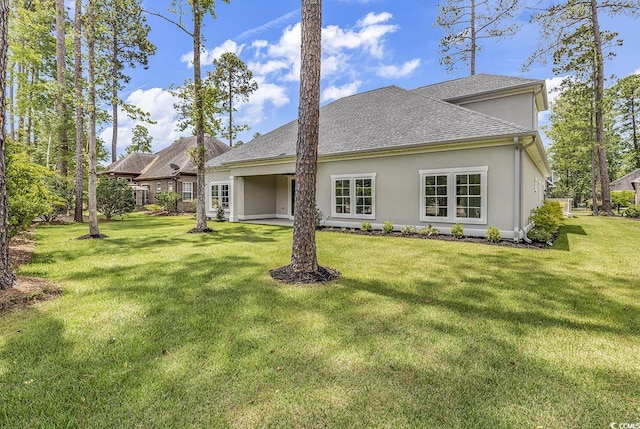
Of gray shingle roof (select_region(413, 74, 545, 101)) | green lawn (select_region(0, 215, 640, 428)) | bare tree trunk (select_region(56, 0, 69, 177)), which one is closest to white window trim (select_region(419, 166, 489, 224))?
green lawn (select_region(0, 215, 640, 428))

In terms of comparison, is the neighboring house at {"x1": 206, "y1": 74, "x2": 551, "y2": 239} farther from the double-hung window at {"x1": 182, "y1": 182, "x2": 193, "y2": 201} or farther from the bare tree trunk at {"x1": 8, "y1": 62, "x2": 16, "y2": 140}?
the bare tree trunk at {"x1": 8, "y1": 62, "x2": 16, "y2": 140}

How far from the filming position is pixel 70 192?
15.0 metres

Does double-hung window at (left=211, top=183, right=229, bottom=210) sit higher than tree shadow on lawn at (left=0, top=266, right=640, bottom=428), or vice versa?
double-hung window at (left=211, top=183, right=229, bottom=210)

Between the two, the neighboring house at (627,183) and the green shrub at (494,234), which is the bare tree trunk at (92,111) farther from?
the neighboring house at (627,183)

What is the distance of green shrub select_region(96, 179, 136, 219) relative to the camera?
50.3ft

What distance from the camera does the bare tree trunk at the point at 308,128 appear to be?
197 inches

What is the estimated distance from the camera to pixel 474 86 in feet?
45.7

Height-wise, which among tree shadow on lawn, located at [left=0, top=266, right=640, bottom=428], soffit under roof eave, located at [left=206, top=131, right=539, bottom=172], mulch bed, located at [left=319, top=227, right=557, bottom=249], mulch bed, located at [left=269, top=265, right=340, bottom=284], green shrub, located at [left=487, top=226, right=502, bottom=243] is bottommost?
tree shadow on lawn, located at [left=0, top=266, right=640, bottom=428]

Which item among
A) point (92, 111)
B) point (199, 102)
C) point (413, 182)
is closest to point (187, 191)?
point (199, 102)

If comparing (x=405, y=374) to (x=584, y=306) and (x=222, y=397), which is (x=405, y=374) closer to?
(x=222, y=397)

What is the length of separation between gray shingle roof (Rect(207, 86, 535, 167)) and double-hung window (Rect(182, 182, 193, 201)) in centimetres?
620

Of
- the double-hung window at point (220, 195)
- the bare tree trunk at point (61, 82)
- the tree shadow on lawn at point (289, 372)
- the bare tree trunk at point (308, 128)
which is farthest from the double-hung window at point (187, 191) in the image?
the tree shadow on lawn at point (289, 372)

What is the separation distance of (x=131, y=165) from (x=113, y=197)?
45.7 ft

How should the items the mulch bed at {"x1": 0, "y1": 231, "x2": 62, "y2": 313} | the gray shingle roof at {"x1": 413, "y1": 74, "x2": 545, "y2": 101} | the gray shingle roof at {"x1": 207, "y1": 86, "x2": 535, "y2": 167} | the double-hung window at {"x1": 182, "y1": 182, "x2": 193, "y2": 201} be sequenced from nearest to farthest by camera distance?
1. the mulch bed at {"x1": 0, "y1": 231, "x2": 62, "y2": 313}
2. the gray shingle roof at {"x1": 207, "y1": 86, "x2": 535, "y2": 167}
3. the gray shingle roof at {"x1": 413, "y1": 74, "x2": 545, "y2": 101}
4. the double-hung window at {"x1": 182, "y1": 182, "x2": 193, "y2": 201}
